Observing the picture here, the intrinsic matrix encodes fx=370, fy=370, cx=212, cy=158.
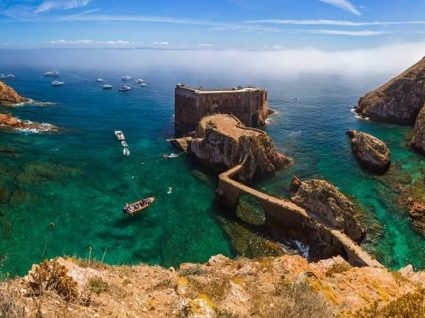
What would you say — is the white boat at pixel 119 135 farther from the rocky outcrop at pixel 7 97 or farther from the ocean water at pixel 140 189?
the rocky outcrop at pixel 7 97

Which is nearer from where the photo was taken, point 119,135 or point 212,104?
point 119,135

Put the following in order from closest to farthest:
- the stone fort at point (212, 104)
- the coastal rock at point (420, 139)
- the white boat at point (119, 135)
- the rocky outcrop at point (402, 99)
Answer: the coastal rock at point (420, 139)
the white boat at point (119, 135)
the stone fort at point (212, 104)
the rocky outcrop at point (402, 99)

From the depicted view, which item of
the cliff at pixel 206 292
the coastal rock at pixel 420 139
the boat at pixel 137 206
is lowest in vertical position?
the boat at pixel 137 206

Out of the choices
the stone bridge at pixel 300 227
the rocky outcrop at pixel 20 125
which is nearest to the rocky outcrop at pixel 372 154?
the stone bridge at pixel 300 227

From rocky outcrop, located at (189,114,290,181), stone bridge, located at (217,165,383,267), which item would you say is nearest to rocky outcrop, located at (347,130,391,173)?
rocky outcrop, located at (189,114,290,181)

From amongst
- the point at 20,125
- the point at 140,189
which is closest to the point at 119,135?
the point at 20,125

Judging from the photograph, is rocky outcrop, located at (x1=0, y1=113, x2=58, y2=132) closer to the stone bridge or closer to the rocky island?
the rocky island

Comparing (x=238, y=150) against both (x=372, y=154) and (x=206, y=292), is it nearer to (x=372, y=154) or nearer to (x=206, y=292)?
(x=372, y=154)
